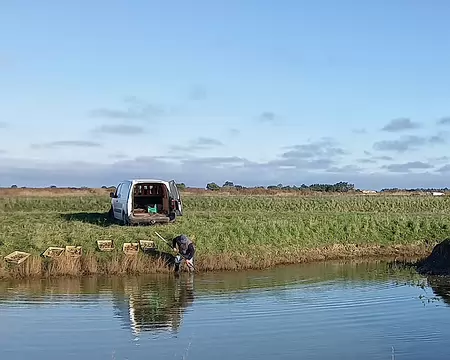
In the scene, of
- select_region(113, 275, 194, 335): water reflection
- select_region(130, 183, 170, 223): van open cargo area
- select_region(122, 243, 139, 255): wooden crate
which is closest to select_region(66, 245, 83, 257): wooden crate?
select_region(122, 243, 139, 255): wooden crate

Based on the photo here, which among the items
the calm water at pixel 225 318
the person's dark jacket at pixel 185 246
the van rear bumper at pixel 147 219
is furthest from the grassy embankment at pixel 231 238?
the calm water at pixel 225 318

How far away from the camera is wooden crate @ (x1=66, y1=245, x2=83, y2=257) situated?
74.6 ft

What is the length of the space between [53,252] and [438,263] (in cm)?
1330

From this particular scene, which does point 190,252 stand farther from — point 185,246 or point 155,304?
point 155,304

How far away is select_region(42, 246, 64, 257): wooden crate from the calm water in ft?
4.99

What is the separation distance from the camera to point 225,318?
50.4 feet

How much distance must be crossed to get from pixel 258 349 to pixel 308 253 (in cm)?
1616

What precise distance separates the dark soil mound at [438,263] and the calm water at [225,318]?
168 cm

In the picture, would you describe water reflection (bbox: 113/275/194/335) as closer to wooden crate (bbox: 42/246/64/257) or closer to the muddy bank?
the muddy bank

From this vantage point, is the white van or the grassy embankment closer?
the grassy embankment

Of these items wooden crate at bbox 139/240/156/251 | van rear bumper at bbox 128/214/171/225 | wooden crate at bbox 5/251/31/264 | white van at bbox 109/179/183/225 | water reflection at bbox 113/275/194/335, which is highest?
white van at bbox 109/179/183/225

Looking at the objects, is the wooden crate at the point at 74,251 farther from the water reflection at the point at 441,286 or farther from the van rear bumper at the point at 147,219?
the water reflection at the point at 441,286

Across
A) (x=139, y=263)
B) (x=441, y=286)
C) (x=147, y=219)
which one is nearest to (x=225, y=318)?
(x=139, y=263)

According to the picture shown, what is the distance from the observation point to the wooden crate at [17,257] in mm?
22047
